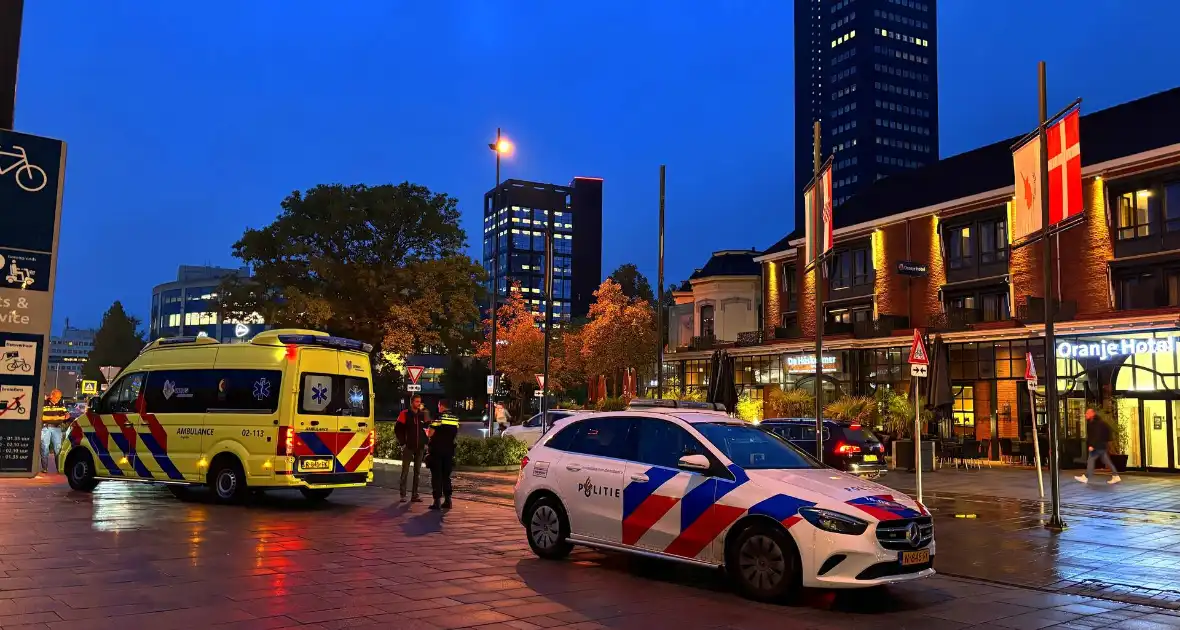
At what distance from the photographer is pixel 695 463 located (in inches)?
335

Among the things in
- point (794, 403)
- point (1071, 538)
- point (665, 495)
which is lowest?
point (1071, 538)

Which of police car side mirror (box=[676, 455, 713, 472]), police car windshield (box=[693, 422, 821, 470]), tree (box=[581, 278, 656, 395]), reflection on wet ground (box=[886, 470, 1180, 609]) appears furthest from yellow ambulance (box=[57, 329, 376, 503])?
tree (box=[581, 278, 656, 395])

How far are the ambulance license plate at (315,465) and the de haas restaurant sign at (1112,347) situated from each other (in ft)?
77.7

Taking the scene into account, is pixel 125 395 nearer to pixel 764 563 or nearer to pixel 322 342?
pixel 322 342

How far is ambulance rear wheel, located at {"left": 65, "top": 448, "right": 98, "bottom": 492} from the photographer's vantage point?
636 inches

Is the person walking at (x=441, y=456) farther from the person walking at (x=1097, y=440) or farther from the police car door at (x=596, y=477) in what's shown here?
the person walking at (x=1097, y=440)

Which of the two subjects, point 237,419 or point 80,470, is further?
point 80,470

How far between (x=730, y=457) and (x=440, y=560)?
3325mm

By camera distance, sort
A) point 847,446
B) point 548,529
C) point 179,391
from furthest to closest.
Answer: point 847,446 → point 179,391 → point 548,529

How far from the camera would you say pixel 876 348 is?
3681cm

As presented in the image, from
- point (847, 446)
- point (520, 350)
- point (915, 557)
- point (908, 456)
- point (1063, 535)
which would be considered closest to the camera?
point (915, 557)

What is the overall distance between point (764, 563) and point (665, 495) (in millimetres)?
1229

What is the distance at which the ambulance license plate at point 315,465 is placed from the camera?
1447 cm

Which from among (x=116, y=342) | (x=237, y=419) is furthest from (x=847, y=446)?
(x=116, y=342)
